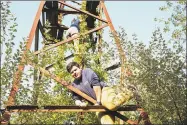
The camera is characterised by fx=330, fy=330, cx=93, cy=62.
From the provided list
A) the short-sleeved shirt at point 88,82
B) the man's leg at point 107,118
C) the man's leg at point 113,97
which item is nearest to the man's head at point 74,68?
the short-sleeved shirt at point 88,82

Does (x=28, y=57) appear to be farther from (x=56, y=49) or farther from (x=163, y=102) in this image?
(x=163, y=102)

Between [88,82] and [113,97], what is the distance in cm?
60

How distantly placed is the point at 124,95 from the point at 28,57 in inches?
74.6

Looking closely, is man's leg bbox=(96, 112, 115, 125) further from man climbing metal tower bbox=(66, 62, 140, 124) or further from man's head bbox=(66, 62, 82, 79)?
man's head bbox=(66, 62, 82, 79)

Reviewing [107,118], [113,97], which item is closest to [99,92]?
[113,97]

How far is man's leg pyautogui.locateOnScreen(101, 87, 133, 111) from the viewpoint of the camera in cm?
611

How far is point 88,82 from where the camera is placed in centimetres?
636

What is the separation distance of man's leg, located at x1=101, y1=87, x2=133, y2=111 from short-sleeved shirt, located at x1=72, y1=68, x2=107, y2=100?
0.23 metres

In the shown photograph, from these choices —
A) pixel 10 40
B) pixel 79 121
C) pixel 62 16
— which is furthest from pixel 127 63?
pixel 62 16

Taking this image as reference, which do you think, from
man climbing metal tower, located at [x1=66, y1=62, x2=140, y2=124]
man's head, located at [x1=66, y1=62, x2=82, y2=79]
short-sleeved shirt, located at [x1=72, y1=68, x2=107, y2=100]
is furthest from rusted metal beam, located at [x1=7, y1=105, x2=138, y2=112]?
man's head, located at [x1=66, y1=62, x2=82, y2=79]

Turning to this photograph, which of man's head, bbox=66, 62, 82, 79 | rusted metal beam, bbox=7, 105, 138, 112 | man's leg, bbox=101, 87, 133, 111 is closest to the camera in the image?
man's leg, bbox=101, 87, 133, 111

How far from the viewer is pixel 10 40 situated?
17.2 feet

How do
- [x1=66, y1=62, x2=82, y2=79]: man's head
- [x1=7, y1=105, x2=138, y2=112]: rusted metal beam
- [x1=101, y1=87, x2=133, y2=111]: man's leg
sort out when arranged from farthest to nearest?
[x1=66, y1=62, x2=82, y2=79]: man's head
[x1=7, y1=105, x2=138, y2=112]: rusted metal beam
[x1=101, y1=87, x2=133, y2=111]: man's leg

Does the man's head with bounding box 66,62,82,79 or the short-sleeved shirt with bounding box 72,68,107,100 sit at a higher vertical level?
the man's head with bounding box 66,62,82,79
